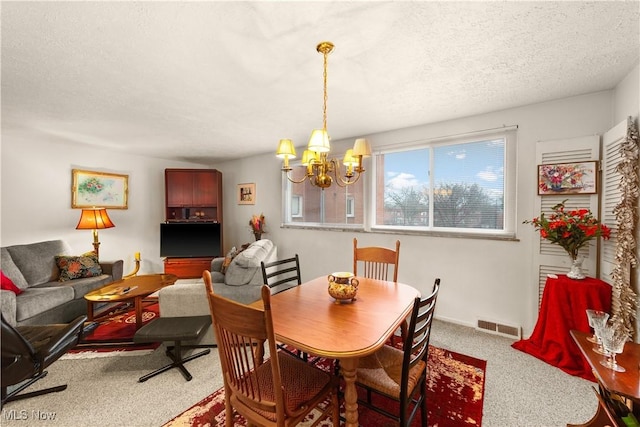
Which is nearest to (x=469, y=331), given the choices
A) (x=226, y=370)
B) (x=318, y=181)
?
(x=318, y=181)

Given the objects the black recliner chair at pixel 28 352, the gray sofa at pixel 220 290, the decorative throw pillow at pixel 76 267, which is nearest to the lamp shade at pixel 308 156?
the gray sofa at pixel 220 290

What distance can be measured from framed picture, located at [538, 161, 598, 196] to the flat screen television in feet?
15.9

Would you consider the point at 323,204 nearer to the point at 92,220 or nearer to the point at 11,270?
the point at 92,220

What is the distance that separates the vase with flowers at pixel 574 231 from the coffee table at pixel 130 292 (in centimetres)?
401

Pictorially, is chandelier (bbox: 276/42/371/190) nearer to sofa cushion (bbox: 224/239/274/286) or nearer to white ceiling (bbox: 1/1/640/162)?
white ceiling (bbox: 1/1/640/162)

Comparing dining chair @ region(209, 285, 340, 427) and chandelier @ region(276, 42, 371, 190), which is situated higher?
chandelier @ region(276, 42, 371, 190)

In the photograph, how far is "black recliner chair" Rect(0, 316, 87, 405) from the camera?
4.93 feet

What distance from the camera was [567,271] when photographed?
2.46 m

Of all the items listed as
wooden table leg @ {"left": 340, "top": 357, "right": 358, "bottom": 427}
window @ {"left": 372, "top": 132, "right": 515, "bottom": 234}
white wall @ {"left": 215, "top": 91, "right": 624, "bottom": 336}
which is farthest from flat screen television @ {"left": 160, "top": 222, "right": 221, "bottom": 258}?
wooden table leg @ {"left": 340, "top": 357, "right": 358, "bottom": 427}

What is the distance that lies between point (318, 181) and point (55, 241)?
425cm

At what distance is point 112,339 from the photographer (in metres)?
2.72

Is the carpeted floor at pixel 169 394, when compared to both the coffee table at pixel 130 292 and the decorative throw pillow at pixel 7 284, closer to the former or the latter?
the coffee table at pixel 130 292

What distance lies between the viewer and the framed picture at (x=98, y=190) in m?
4.18

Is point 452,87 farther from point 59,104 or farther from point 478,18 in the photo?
point 59,104
